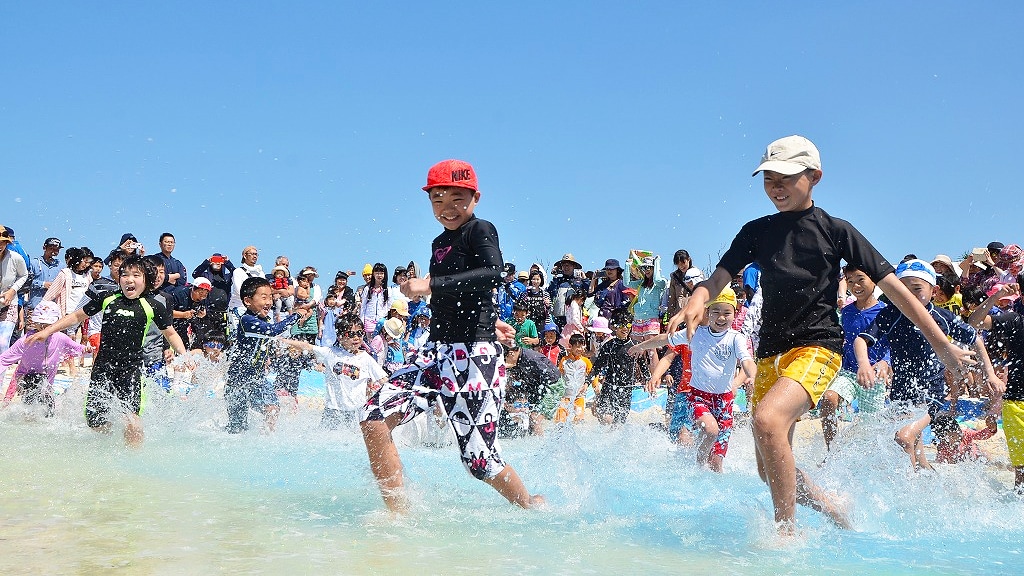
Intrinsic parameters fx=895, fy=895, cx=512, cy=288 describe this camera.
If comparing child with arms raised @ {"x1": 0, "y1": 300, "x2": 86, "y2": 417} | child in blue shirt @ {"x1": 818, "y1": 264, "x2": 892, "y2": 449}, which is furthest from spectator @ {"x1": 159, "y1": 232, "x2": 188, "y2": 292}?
child in blue shirt @ {"x1": 818, "y1": 264, "x2": 892, "y2": 449}

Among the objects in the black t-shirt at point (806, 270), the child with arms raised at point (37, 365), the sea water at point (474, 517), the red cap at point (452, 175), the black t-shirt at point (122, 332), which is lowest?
the sea water at point (474, 517)

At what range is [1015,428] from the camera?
18.4 ft

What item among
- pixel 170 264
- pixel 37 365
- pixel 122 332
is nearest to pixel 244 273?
pixel 170 264

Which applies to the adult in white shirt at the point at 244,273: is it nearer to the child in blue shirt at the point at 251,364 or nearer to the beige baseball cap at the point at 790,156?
the child in blue shirt at the point at 251,364

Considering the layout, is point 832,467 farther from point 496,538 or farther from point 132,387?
point 132,387

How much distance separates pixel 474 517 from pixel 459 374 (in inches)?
32.0

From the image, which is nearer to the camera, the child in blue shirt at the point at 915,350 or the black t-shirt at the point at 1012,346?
the black t-shirt at the point at 1012,346

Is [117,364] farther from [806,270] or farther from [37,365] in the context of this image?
[806,270]

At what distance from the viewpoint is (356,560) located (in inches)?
148

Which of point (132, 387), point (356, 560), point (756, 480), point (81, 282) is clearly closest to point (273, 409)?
point (132, 387)

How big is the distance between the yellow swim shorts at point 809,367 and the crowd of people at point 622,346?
10mm

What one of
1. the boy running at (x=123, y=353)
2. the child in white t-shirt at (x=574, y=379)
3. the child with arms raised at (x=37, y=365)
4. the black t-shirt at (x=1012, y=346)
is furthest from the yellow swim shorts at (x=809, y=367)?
the child with arms raised at (x=37, y=365)

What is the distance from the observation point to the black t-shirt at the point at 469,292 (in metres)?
4.43

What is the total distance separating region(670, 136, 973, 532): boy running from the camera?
407 cm
